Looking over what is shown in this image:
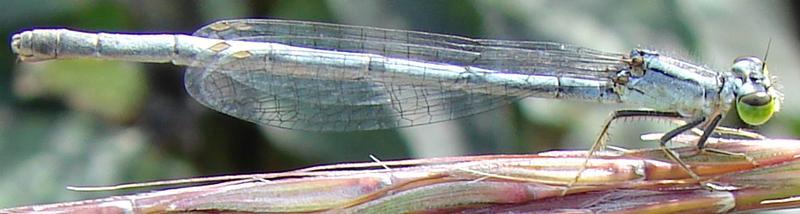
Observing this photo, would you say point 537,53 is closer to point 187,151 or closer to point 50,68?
point 187,151

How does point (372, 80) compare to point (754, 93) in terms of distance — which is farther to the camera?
point (372, 80)

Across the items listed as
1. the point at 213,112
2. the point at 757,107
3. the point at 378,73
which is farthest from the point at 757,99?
the point at 213,112

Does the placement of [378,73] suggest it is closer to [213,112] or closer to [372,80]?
[372,80]

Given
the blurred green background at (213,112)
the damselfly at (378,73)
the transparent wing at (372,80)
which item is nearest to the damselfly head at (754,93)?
the damselfly at (378,73)

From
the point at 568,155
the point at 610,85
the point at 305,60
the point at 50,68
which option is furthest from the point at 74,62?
the point at 568,155

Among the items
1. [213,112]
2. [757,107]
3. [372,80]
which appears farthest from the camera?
[213,112]

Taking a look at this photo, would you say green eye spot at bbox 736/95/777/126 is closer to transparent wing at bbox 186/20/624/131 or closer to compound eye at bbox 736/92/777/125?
compound eye at bbox 736/92/777/125

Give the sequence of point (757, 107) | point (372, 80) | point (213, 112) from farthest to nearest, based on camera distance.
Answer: point (213, 112), point (372, 80), point (757, 107)

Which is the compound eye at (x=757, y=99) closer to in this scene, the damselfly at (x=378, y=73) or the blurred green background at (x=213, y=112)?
the damselfly at (x=378, y=73)
